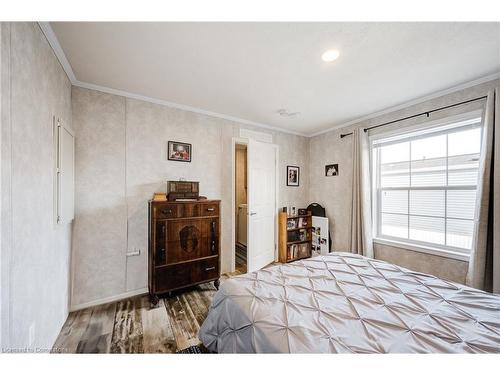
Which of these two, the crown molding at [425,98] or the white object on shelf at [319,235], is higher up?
the crown molding at [425,98]

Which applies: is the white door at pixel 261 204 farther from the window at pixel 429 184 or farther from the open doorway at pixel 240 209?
the window at pixel 429 184

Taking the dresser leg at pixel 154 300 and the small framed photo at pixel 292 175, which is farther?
the small framed photo at pixel 292 175

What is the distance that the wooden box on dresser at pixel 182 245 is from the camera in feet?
7.06

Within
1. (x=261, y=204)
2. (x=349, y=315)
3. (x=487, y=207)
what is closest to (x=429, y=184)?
(x=487, y=207)

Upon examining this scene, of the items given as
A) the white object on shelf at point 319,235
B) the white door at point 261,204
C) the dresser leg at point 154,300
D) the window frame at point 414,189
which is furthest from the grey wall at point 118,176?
the window frame at point 414,189

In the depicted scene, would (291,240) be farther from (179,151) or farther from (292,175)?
(179,151)

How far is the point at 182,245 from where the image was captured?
2314 mm

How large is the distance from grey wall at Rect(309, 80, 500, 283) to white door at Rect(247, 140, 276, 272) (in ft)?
3.36

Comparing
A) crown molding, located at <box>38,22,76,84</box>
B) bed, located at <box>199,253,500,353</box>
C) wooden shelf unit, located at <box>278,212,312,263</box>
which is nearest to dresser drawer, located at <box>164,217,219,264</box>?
bed, located at <box>199,253,500,353</box>

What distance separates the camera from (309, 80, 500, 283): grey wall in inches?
88.4

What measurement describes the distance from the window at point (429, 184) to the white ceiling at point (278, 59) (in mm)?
578

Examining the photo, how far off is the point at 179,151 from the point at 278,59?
169 centimetres

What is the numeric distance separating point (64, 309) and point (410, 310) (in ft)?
9.44

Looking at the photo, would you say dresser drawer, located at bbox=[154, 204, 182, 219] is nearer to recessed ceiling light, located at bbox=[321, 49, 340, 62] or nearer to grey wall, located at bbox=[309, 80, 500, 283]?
recessed ceiling light, located at bbox=[321, 49, 340, 62]
